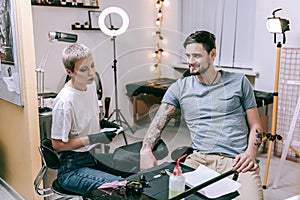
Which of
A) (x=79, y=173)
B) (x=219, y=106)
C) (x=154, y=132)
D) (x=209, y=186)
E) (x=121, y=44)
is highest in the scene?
(x=121, y=44)

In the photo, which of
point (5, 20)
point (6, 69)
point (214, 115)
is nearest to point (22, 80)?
point (6, 69)

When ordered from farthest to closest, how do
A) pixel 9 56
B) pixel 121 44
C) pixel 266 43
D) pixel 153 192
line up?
pixel 266 43
pixel 121 44
pixel 9 56
pixel 153 192

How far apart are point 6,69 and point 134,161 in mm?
1198

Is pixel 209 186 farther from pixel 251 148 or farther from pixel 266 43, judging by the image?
pixel 266 43

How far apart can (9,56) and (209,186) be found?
60.4 inches

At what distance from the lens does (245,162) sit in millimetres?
1566

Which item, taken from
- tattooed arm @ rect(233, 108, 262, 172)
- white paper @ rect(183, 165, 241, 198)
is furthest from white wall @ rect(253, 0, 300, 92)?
white paper @ rect(183, 165, 241, 198)

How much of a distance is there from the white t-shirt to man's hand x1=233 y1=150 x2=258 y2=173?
689 mm

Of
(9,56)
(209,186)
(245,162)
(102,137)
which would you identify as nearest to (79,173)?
(102,137)

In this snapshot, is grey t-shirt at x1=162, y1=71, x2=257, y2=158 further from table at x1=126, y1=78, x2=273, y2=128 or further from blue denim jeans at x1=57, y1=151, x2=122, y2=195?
blue denim jeans at x1=57, y1=151, x2=122, y2=195

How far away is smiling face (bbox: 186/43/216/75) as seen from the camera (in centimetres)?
157

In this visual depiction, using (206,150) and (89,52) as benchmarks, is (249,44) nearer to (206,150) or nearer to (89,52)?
(206,150)

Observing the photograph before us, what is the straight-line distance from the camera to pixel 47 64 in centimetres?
326

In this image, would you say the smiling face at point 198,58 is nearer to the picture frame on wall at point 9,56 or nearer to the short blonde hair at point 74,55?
the short blonde hair at point 74,55
